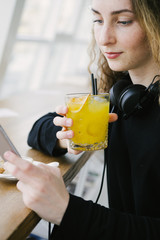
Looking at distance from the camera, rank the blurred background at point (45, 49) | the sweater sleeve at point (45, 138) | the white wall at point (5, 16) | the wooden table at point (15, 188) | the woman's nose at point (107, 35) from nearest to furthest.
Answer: the wooden table at point (15, 188), the woman's nose at point (107, 35), the sweater sleeve at point (45, 138), the white wall at point (5, 16), the blurred background at point (45, 49)

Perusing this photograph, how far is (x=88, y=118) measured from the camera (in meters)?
0.97

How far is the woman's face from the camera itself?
1.04m

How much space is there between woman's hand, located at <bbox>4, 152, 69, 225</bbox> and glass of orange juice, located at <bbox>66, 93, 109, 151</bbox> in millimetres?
271

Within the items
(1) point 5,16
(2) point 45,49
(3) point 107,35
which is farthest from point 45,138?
(2) point 45,49

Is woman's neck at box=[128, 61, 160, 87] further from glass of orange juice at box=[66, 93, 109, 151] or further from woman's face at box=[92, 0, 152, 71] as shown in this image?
glass of orange juice at box=[66, 93, 109, 151]

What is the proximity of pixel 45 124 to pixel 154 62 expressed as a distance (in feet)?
1.77

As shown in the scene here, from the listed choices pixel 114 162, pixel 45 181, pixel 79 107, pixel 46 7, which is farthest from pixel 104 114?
pixel 46 7

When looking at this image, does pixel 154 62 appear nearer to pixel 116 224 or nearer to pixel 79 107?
pixel 79 107

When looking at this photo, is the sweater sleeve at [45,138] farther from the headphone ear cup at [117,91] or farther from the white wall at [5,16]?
the white wall at [5,16]

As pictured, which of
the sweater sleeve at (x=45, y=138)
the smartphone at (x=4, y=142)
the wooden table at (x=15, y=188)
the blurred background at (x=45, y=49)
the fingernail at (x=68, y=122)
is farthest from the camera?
the blurred background at (x=45, y=49)

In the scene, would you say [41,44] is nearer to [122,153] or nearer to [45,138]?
[45,138]

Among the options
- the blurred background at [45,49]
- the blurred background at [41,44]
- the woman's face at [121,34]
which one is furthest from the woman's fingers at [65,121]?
the blurred background at [41,44]

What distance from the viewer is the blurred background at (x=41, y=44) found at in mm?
2662

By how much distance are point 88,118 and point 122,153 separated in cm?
27
